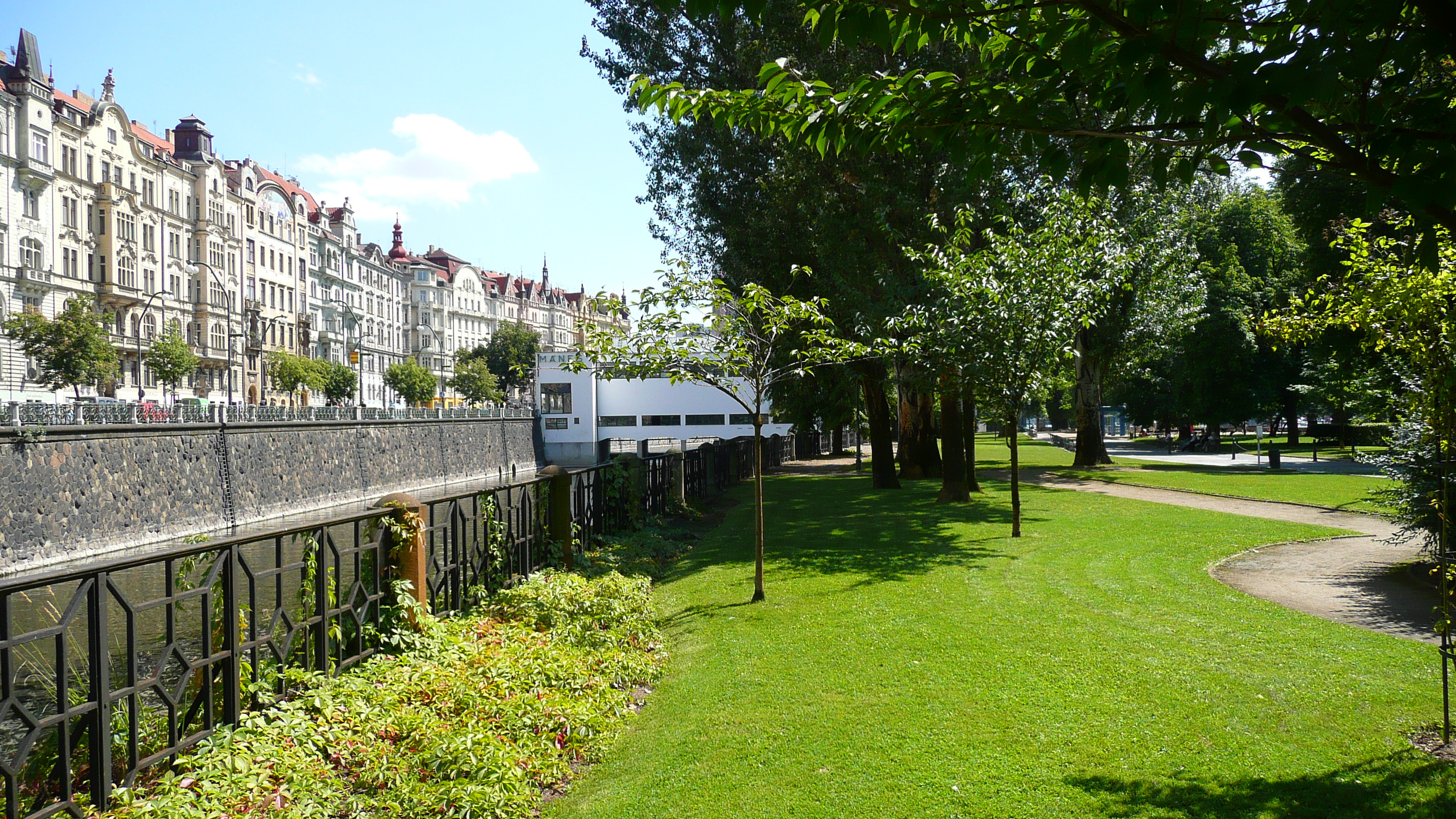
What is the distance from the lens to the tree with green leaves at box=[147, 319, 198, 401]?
5003 centimetres

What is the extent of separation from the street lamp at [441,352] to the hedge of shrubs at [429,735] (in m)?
99.7

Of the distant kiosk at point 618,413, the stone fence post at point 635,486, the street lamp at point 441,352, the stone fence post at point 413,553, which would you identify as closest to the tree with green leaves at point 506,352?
the street lamp at point 441,352

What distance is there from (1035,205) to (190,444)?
27.6 metres

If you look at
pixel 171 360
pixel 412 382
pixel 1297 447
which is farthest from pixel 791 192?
pixel 412 382

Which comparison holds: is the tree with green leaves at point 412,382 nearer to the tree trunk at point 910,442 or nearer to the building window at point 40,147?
the building window at point 40,147

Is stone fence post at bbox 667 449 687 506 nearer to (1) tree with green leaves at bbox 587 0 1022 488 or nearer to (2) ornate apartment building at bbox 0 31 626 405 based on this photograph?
(1) tree with green leaves at bbox 587 0 1022 488

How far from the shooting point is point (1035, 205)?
2252cm

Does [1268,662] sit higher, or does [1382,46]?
[1382,46]

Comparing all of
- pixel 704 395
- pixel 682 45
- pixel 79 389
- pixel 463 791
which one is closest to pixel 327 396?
pixel 79 389

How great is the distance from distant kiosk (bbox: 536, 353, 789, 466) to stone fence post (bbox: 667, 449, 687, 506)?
137 ft

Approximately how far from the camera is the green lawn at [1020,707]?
4.93 m

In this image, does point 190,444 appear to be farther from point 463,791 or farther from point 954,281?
point 463,791

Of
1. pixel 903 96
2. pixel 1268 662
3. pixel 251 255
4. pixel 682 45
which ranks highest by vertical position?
pixel 251 255

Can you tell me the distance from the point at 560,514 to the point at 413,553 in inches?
155
